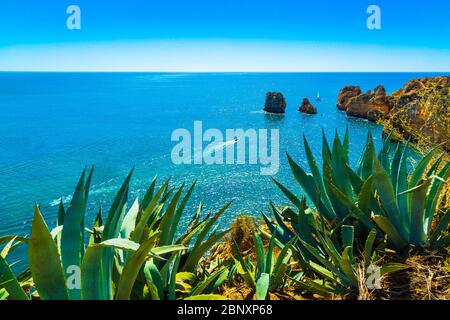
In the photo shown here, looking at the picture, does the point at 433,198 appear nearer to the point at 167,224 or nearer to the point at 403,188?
the point at 403,188

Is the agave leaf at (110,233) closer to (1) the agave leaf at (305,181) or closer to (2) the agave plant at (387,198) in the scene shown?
(2) the agave plant at (387,198)

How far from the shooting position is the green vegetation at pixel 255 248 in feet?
5.27

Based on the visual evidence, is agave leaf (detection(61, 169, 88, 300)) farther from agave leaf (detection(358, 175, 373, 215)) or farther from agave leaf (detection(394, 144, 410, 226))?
agave leaf (detection(394, 144, 410, 226))

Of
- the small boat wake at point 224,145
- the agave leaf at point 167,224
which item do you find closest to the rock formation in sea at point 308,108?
the small boat wake at point 224,145

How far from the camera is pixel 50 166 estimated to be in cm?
2688

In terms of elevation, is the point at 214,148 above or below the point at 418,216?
below

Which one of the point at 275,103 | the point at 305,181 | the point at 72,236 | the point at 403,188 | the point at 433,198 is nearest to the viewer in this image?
the point at 72,236

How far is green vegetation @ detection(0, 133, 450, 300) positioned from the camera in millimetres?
1605

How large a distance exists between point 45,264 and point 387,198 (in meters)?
2.18

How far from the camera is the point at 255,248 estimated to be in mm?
2555

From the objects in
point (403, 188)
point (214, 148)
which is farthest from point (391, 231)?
point (214, 148)

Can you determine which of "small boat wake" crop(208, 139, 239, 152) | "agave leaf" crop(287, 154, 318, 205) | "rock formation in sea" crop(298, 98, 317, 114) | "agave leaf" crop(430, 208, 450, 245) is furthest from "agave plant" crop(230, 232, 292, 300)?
"rock formation in sea" crop(298, 98, 317, 114)

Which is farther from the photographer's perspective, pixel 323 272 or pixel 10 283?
pixel 323 272
